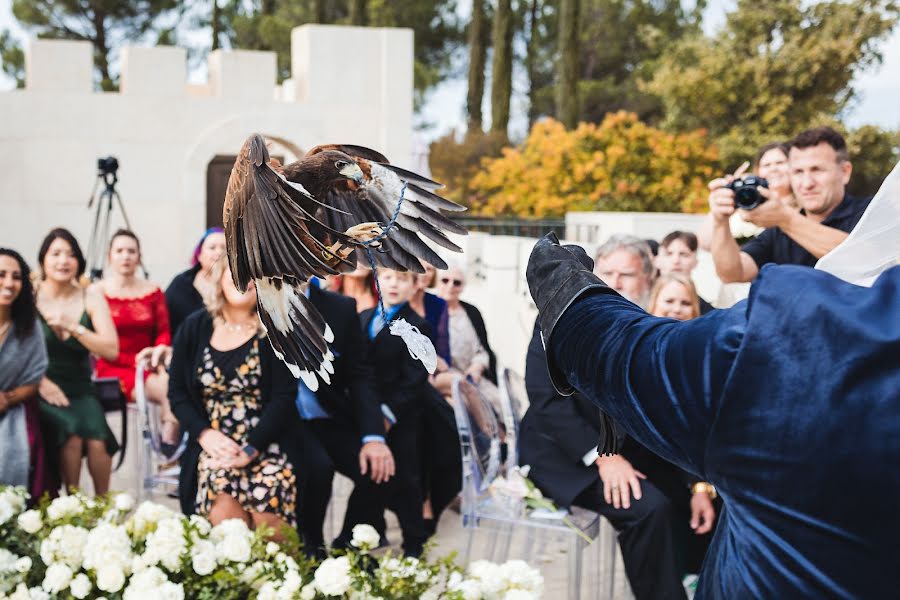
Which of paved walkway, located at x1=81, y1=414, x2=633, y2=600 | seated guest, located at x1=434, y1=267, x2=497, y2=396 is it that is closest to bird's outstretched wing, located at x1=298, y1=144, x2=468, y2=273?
paved walkway, located at x1=81, y1=414, x2=633, y2=600

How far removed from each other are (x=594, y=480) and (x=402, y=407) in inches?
45.6

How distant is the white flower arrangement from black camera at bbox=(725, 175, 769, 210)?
56.9 inches

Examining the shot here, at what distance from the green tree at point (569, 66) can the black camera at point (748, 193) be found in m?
15.3

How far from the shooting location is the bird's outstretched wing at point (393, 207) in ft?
6.23

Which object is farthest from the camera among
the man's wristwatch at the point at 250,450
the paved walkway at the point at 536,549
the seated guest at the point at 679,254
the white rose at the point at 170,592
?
the seated guest at the point at 679,254

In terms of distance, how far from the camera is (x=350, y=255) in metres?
1.82

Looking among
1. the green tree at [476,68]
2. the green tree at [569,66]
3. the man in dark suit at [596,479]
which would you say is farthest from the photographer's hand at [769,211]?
the green tree at [476,68]

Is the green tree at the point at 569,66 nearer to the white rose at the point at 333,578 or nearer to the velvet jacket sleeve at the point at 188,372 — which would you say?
the velvet jacket sleeve at the point at 188,372

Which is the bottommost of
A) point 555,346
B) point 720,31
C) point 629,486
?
point 629,486

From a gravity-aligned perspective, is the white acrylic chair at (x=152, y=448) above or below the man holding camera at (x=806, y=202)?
below

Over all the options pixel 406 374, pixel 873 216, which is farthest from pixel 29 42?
pixel 873 216

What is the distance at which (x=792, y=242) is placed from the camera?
3836mm

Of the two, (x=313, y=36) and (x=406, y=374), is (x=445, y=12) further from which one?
(x=406, y=374)

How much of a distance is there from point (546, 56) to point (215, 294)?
78.9 feet
